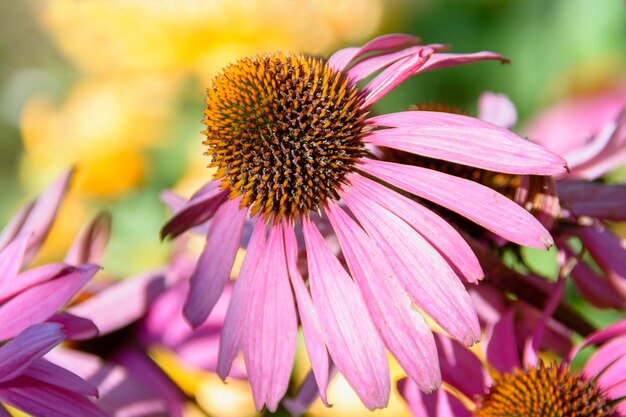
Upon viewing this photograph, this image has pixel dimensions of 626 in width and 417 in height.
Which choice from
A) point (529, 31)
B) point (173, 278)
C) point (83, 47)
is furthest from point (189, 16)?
point (173, 278)

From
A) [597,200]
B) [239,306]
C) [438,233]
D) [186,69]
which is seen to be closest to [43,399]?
[239,306]

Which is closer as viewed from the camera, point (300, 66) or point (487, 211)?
point (487, 211)

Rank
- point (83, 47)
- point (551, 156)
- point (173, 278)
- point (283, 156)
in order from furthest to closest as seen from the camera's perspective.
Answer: point (83, 47) < point (173, 278) < point (283, 156) < point (551, 156)

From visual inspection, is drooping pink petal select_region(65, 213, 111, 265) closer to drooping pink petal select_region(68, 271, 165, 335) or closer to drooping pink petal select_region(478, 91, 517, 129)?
drooping pink petal select_region(68, 271, 165, 335)

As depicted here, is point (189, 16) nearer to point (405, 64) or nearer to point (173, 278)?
point (173, 278)

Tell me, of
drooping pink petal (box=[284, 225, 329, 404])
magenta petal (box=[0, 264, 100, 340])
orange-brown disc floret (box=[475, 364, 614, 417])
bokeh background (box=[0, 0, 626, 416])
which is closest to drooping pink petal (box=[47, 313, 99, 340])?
magenta petal (box=[0, 264, 100, 340])

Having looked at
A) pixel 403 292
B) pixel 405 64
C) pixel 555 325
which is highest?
pixel 405 64
